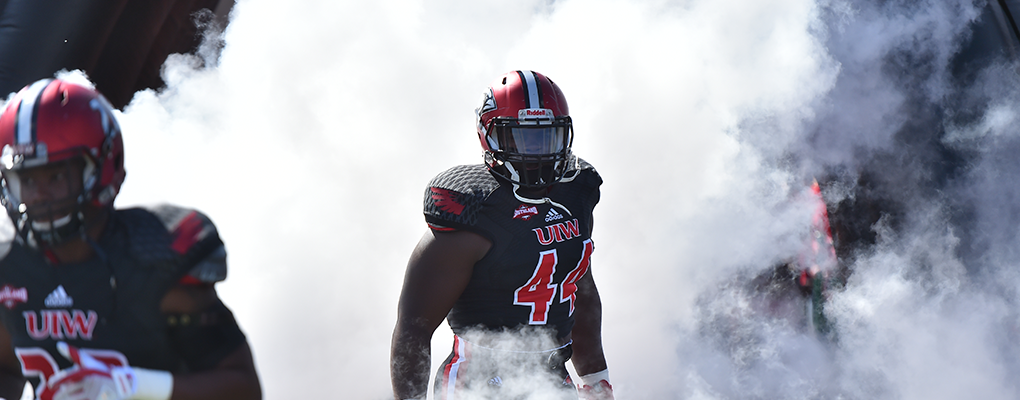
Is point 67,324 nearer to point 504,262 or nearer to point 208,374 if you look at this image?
point 208,374

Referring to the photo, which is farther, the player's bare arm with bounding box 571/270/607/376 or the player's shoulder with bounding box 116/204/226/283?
the player's bare arm with bounding box 571/270/607/376

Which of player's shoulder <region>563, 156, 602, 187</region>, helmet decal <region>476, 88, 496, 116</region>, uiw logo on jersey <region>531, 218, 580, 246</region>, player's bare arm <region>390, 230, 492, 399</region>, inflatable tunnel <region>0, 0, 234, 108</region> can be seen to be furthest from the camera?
inflatable tunnel <region>0, 0, 234, 108</region>

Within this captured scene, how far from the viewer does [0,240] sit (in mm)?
1425

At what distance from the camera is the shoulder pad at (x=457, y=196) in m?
1.91

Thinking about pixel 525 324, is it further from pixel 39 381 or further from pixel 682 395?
pixel 682 395

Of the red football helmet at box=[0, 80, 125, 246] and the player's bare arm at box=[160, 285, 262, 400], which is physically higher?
the red football helmet at box=[0, 80, 125, 246]

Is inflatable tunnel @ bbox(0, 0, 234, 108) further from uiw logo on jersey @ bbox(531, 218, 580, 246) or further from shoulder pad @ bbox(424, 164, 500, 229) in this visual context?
uiw logo on jersey @ bbox(531, 218, 580, 246)

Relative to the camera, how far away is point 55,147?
1329 millimetres

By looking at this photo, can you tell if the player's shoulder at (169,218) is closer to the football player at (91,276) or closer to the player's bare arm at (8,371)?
the football player at (91,276)

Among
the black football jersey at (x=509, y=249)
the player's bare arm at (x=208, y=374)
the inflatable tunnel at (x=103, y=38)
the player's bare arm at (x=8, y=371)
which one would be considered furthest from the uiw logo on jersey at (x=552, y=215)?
the inflatable tunnel at (x=103, y=38)

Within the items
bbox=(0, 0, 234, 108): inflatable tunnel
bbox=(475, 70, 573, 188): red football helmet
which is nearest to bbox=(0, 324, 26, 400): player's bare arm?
bbox=(475, 70, 573, 188): red football helmet

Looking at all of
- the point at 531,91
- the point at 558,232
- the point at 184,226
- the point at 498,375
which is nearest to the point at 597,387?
the point at 498,375

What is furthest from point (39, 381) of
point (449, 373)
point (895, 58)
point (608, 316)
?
point (895, 58)

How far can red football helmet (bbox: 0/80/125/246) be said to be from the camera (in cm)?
132
